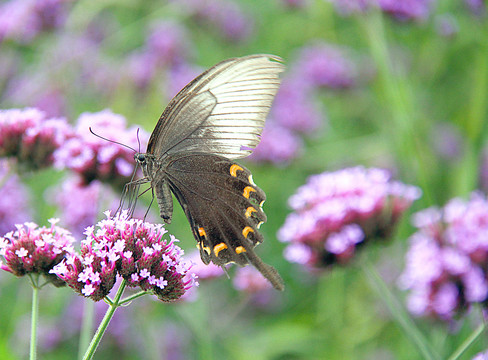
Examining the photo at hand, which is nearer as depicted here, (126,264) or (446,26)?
(126,264)

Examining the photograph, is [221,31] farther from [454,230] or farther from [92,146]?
[454,230]

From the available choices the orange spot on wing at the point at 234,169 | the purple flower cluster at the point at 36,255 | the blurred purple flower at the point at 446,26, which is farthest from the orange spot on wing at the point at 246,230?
the blurred purple flower at the point at 446,26

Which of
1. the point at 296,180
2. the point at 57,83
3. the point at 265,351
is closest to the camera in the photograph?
the point at 265,351

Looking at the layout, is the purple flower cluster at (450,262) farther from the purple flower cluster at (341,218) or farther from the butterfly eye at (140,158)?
the butterfly eye at (140,158)

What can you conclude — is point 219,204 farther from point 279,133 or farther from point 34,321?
point 279,133

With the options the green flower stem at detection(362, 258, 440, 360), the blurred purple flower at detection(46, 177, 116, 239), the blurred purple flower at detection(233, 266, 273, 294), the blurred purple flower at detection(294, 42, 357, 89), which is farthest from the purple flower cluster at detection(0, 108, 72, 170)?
the blurred purple flower at detection(294, 42, 357, 89)

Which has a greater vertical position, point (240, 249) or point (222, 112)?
point (222, 112)

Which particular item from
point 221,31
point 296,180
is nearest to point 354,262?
point 296,180

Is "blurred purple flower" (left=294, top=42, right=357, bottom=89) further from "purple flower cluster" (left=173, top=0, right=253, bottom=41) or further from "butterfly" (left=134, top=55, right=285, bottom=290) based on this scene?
"butterfly" (left=134, top=55, right=285, bottom=290)

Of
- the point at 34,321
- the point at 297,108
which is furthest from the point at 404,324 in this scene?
the point at 297,108
